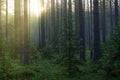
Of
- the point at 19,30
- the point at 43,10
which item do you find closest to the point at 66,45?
the point at 19,30

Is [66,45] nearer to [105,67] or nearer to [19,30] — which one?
[105,67]

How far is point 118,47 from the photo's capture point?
12633mm

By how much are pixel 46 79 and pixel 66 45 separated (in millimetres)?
2300

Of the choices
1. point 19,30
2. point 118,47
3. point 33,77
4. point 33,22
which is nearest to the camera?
point 118,47

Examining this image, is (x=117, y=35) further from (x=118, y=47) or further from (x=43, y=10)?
(x=43, y=10)

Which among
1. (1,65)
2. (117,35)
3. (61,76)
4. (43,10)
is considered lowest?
(61,76)

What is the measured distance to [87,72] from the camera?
15.5 metres

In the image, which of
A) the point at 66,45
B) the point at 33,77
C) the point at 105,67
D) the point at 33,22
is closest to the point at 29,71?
the point at 33,77

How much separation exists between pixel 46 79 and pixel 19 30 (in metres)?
10.1

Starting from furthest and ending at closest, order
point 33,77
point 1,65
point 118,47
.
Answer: point 33,77 < point 118,47 < point 1,65

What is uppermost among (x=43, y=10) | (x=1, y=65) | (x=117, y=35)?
(x=43, y=10)

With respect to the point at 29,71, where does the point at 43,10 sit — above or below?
above

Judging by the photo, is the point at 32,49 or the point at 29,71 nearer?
the point at 29,71

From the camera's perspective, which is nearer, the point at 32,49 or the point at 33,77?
the point at 33,77
